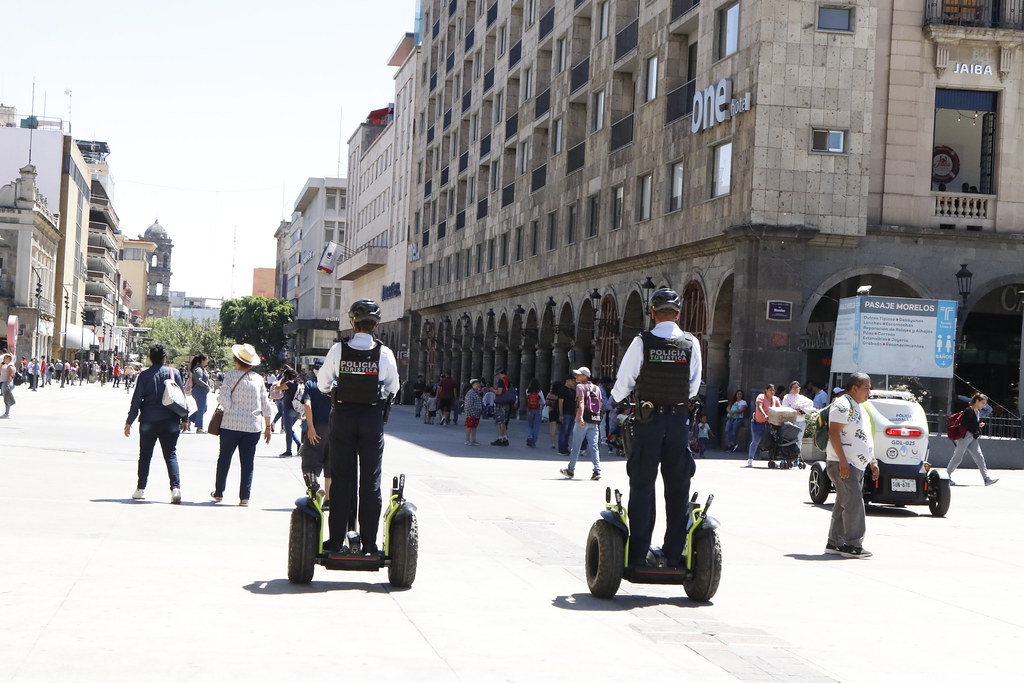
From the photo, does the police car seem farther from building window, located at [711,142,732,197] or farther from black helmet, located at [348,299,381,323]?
building window, located at [711,142,732,197]

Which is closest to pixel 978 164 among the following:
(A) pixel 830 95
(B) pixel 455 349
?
(A) pixel 830 95

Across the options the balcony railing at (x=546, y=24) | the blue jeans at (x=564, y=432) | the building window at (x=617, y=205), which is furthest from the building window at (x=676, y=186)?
the balcony railing at (x=546, y=24)

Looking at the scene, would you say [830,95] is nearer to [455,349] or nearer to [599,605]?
[599,605]

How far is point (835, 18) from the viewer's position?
29812mm

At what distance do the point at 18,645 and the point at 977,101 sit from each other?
92.4 ft

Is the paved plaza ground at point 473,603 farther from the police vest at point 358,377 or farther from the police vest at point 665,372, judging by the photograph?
the police vest at point 665,372

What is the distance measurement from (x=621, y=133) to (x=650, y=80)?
2176 mm

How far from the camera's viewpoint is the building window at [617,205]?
38.2m

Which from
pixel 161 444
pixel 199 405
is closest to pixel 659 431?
pixel 161 444

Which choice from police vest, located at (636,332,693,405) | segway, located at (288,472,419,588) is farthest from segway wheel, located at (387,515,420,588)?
police vest, located at (636,332,693,405)

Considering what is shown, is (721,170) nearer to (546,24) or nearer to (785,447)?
(785,447)

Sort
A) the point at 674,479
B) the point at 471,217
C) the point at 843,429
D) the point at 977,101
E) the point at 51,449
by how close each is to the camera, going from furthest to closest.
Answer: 1. the point at 471,217
2. the point at 977,101
3. the point at 51,449
4. the point at 843,429
5. the point at 674,479

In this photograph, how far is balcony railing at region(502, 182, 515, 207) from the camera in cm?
5134

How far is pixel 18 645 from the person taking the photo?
6.30m
